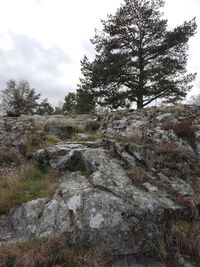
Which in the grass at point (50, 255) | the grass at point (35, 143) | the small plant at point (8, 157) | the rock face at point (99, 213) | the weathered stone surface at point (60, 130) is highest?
the weathered stone surface at point (60, 130)

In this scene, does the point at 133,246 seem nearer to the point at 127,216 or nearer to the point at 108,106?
the point at 127,216

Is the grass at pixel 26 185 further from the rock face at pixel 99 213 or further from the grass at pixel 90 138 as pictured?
the grass at pixel 90 138

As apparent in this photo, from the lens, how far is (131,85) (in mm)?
20000

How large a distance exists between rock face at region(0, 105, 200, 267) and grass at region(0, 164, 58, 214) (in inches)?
7.5

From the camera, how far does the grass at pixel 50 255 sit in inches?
205

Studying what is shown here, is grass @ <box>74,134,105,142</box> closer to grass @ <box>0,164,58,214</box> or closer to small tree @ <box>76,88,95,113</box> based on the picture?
grass @ <box>0,164,58,214</box>

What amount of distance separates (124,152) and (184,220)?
239 centimetres

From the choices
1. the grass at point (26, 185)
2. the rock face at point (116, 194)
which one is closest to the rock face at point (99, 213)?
the rock face at point (116, 194)

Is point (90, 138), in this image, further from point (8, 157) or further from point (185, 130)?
point (185, 130)

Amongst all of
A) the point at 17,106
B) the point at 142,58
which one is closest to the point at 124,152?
the point at 142,58

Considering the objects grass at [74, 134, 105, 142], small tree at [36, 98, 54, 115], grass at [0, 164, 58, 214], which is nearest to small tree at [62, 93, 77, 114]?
small tree at [36, 98, 54, 115]

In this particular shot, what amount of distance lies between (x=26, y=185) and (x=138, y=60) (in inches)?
572

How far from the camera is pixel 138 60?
2006cm

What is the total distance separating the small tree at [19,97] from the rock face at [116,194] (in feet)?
75.3
